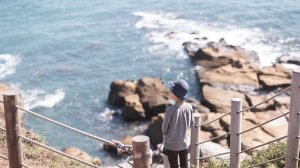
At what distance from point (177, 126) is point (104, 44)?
29.8 meters

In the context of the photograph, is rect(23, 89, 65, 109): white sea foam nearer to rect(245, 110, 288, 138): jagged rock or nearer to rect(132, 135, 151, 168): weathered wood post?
rect(245, 110, 288, 138): jagged rock

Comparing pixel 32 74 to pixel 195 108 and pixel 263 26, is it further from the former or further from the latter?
pixel 263 26

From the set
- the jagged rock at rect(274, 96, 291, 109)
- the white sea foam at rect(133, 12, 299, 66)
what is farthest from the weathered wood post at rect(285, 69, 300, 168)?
the white sea foam at rect(133, 12, 299, 66)

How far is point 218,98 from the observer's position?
24531 millimetres

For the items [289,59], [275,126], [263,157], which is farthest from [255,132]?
[289,59]

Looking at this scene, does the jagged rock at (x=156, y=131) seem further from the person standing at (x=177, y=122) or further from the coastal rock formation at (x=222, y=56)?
the person standing at (x=177, y=122)

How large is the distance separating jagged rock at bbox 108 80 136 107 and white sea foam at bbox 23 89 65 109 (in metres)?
2.89

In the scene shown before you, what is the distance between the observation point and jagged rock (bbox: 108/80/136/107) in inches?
1059

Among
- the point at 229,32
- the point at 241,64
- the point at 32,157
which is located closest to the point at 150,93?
the point at 241,64

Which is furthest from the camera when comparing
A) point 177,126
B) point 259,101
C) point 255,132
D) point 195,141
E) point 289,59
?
point 289,59

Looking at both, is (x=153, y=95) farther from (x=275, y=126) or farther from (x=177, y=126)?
(x=177, y=126)

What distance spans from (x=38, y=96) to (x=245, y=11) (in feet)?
63.7

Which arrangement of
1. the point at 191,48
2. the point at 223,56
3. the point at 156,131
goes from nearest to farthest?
the point at 156,131, the point at 223,56, the point at 191,48

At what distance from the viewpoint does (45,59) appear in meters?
33.9
